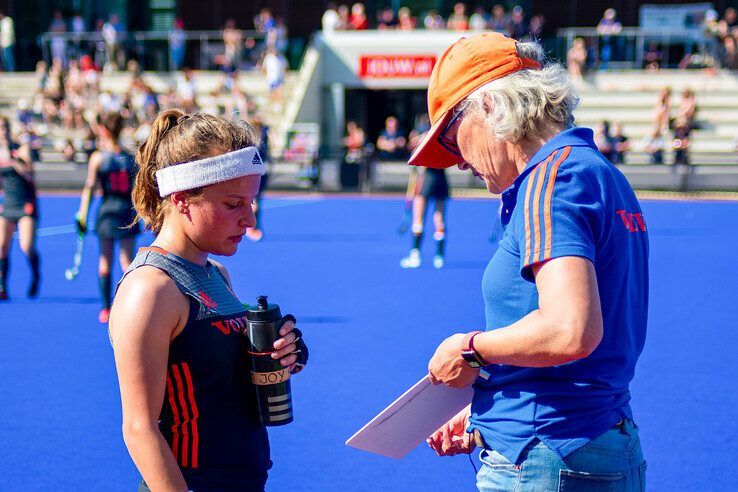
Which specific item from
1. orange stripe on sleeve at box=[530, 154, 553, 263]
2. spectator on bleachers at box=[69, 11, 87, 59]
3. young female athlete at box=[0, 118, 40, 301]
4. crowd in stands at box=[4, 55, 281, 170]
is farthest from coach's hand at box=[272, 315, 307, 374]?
spectator on bleachers at box=[69, 11, 87, 59]

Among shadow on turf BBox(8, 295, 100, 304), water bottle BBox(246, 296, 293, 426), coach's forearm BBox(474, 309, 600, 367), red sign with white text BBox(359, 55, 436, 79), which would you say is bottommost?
shadow on turf BBox(8, 295, 100, 304)

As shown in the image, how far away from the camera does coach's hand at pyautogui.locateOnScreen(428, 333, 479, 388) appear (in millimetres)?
2006

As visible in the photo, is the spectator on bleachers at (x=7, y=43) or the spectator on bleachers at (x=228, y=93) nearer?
the spectator on bleachers at (x=228, y=93)

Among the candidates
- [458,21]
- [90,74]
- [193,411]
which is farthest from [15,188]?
[458,21]

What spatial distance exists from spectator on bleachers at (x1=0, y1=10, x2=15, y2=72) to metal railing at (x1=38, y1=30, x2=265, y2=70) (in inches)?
39.3

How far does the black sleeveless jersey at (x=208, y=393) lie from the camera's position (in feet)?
6.72

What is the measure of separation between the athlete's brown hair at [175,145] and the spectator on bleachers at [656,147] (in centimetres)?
2184

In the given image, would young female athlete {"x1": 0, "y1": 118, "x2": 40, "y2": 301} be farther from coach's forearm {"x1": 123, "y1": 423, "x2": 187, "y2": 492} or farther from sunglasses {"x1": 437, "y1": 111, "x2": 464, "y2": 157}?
sunglasses {"x1": 437, "y1": 111, "x2": 464, "y2": 157}

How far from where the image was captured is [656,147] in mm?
22984

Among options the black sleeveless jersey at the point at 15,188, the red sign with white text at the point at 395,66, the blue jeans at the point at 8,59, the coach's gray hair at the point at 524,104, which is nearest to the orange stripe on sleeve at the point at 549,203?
the coach's gray hair at the point at 524,104

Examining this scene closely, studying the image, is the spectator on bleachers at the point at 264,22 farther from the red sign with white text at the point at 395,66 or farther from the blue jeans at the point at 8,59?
the blue jeans at the point at 8,59

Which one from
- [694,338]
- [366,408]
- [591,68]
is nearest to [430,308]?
[694,338]

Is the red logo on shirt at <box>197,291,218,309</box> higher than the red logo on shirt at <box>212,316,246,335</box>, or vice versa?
the red logo on shirt at <box>197,291,218,309</box>

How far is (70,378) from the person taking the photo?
5938 mm
